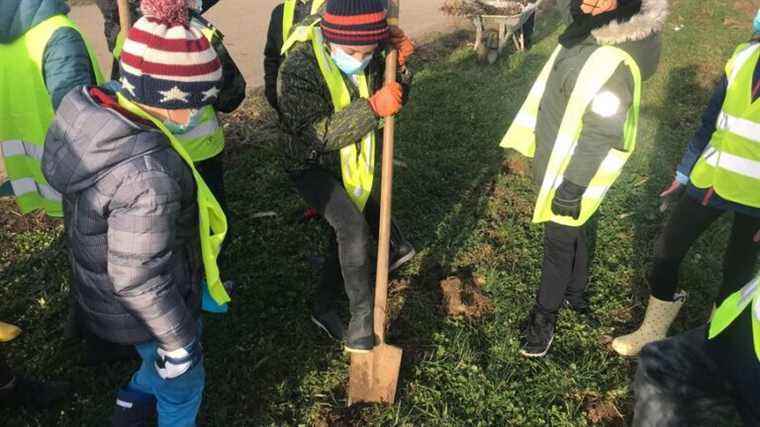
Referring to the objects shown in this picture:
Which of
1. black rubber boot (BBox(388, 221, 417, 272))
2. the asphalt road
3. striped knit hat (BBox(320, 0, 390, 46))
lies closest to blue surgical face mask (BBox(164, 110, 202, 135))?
striped knit hat (BBox(320, 0, 390, 46))

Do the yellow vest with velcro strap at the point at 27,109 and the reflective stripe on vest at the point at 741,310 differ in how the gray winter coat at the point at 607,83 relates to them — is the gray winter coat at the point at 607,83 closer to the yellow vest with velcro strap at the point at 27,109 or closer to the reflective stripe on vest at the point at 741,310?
the reflective stripe on vest at the point at 741,310

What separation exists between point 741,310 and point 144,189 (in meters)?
1.98

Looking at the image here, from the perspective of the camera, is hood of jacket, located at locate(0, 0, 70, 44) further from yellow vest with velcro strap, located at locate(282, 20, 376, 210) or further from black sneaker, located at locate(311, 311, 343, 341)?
A: black sneaker, located at locate(311, 311, 343, 341)

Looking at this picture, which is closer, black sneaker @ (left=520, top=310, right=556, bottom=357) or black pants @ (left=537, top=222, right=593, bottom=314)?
black pants @ (left=537, top=222, right=593, bottom=314)

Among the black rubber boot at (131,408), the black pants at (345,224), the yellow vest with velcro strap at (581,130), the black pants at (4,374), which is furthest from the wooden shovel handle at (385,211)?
the black pants at (4,374)

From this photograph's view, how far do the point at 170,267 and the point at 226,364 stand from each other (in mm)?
1424

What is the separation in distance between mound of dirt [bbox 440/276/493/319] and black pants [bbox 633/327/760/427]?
1.61m

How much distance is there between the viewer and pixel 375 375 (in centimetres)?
322

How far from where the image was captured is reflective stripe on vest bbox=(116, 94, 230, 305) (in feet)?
7.15

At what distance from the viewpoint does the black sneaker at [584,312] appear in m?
3.87

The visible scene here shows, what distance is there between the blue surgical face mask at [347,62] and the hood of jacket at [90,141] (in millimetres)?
1148

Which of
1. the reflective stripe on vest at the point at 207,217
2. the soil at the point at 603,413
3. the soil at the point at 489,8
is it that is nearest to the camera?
the reflective stripe on vest at the point at 207,217

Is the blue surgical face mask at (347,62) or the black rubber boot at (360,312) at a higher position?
the blue surgical face mask at (347,62)

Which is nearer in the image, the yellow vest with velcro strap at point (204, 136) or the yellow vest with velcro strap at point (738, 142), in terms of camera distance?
the yellow vest with velcro strap at point (738, 142)
